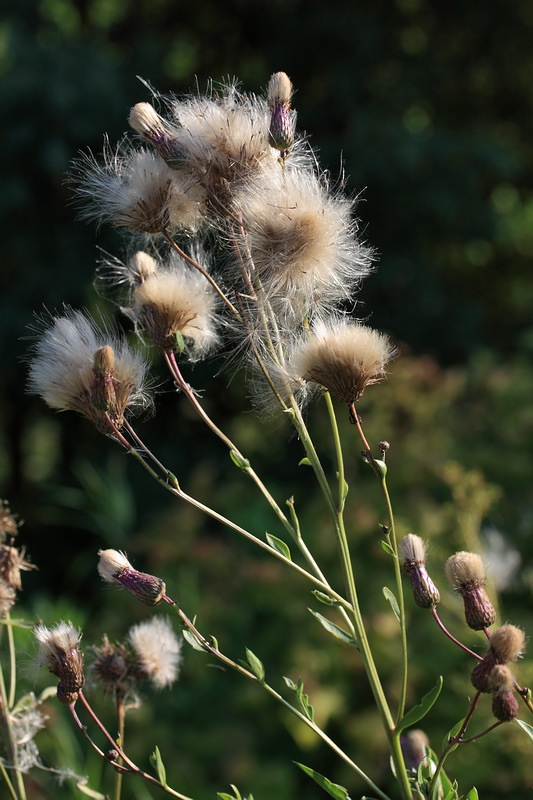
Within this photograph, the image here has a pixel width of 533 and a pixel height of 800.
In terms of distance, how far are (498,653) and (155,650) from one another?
0.37 m

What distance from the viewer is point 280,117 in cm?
80

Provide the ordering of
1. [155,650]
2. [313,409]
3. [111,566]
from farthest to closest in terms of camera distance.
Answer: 1. [313,409]
2. [155,650]
3. [111,566]

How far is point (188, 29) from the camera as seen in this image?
7.85 meters

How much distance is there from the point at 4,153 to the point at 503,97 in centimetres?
429

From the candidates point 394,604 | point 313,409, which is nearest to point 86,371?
point 394,604

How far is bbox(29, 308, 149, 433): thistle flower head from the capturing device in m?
0.77

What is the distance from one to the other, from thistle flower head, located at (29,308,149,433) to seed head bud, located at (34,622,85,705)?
186 millimetres

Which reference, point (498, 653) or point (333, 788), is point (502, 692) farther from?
point (333, 788)

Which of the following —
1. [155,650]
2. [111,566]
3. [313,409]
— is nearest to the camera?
[111,566]

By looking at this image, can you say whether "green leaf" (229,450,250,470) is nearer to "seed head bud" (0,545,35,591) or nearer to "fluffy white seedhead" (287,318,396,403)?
"fluffy white seedhead" (287,318,396,403)

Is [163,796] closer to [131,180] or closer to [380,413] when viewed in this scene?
[380,413]

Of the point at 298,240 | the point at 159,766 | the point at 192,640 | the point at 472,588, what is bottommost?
the point at 159,766

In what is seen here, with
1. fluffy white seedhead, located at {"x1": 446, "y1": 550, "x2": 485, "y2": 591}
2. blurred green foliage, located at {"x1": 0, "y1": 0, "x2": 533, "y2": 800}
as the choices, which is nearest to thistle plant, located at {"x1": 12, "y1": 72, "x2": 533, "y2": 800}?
fluffy white seedhead, located at {"x1": 446, "y1": 550, "x2": 485, "y2": 591}

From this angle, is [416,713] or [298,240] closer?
[416,713]
